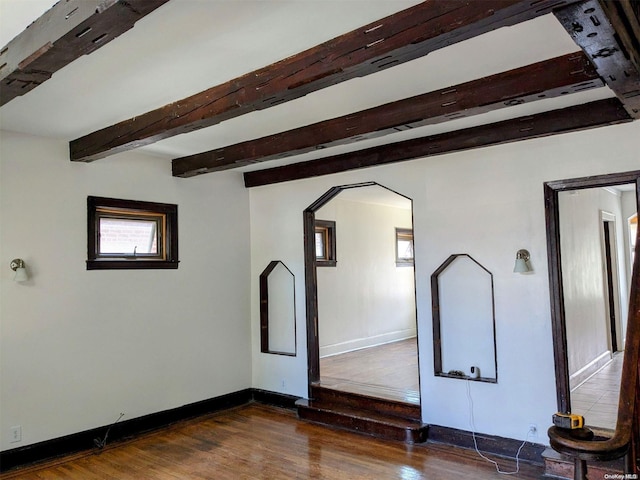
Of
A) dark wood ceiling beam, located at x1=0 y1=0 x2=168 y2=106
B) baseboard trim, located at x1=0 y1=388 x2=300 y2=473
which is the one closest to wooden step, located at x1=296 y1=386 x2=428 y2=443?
baseboard trim, located at x1=0 y1=388 x2=300 y2=473

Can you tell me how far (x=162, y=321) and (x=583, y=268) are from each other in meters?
5.06

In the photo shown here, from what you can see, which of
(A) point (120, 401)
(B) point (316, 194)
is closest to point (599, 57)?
(B) point (316, 194)

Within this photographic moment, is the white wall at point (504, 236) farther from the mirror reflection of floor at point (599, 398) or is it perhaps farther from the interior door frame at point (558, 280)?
the mirror reflection of floor at point (599, 398)

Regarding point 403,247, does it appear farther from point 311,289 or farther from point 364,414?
point 364,414

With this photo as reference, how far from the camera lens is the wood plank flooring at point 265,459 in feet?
12.3

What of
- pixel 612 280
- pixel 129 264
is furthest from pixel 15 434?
pixel 612 280

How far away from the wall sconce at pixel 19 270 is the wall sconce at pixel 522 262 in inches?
160

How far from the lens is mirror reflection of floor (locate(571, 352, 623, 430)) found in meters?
4.39

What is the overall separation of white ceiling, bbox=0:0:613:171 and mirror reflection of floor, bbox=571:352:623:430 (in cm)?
286

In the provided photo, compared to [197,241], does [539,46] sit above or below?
above

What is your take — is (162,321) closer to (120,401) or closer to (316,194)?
(120,401)

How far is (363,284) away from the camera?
8188 mm

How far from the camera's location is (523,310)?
4008 millimetres

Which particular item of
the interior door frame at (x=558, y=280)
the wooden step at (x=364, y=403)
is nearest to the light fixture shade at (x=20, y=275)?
the wooden step at (x=364, y=403)
